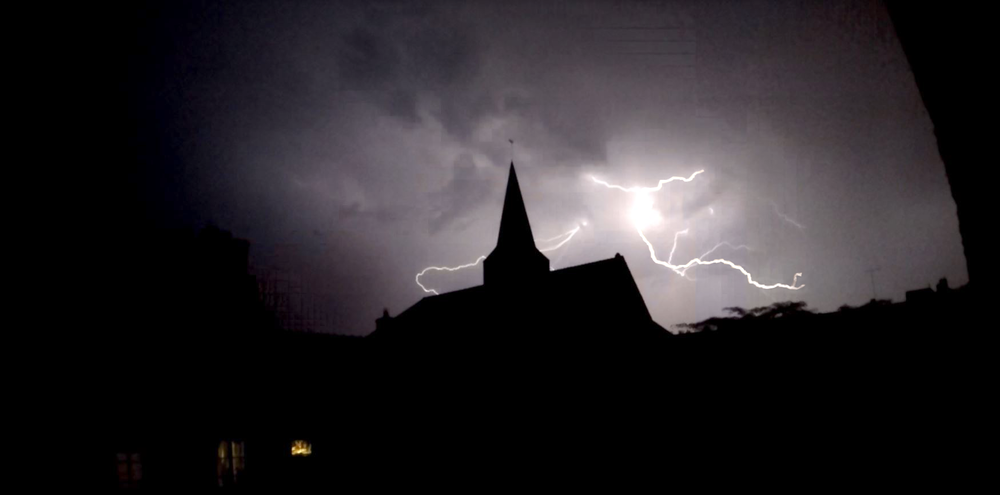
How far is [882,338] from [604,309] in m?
11.7

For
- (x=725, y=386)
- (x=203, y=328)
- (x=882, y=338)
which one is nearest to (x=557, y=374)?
(x=725, y=386)

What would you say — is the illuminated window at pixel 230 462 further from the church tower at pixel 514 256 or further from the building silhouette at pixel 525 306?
the church tower at pixel 514 256

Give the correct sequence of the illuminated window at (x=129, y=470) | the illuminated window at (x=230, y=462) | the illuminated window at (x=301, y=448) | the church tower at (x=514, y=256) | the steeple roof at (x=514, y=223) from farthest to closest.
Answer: the steeple roof at (x=514, y=223) → the church tower at (x=514, y=256) → the illuminated window at (x=301, y=448) → the illuminated window at (x=230, y=462) → the illuminated window at (x=129, y=470)

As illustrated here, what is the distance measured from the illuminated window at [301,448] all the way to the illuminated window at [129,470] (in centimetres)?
548

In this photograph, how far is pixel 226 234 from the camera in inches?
941

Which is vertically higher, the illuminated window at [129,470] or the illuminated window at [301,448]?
the illuminated window at [129,470]

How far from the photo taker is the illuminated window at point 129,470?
13.0m

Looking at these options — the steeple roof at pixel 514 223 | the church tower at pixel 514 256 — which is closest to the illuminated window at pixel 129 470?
the church tower at pixel 514 256

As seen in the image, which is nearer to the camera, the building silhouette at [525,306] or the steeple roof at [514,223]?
the building silhouette at [525,306]

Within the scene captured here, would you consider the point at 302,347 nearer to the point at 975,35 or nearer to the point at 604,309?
the point at 604,309

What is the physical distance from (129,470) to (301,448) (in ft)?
20.0

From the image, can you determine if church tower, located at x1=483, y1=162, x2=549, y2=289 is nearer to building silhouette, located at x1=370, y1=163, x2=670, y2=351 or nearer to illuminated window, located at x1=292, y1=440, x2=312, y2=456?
building silhouette, located at x1=370, y1=163, x2=670, y2=351

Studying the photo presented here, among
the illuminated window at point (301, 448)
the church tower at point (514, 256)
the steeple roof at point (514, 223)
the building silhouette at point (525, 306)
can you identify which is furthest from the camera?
the steeple roof at point (514, 223)

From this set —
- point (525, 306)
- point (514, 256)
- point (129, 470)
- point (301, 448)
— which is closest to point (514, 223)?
point (514, 256)
